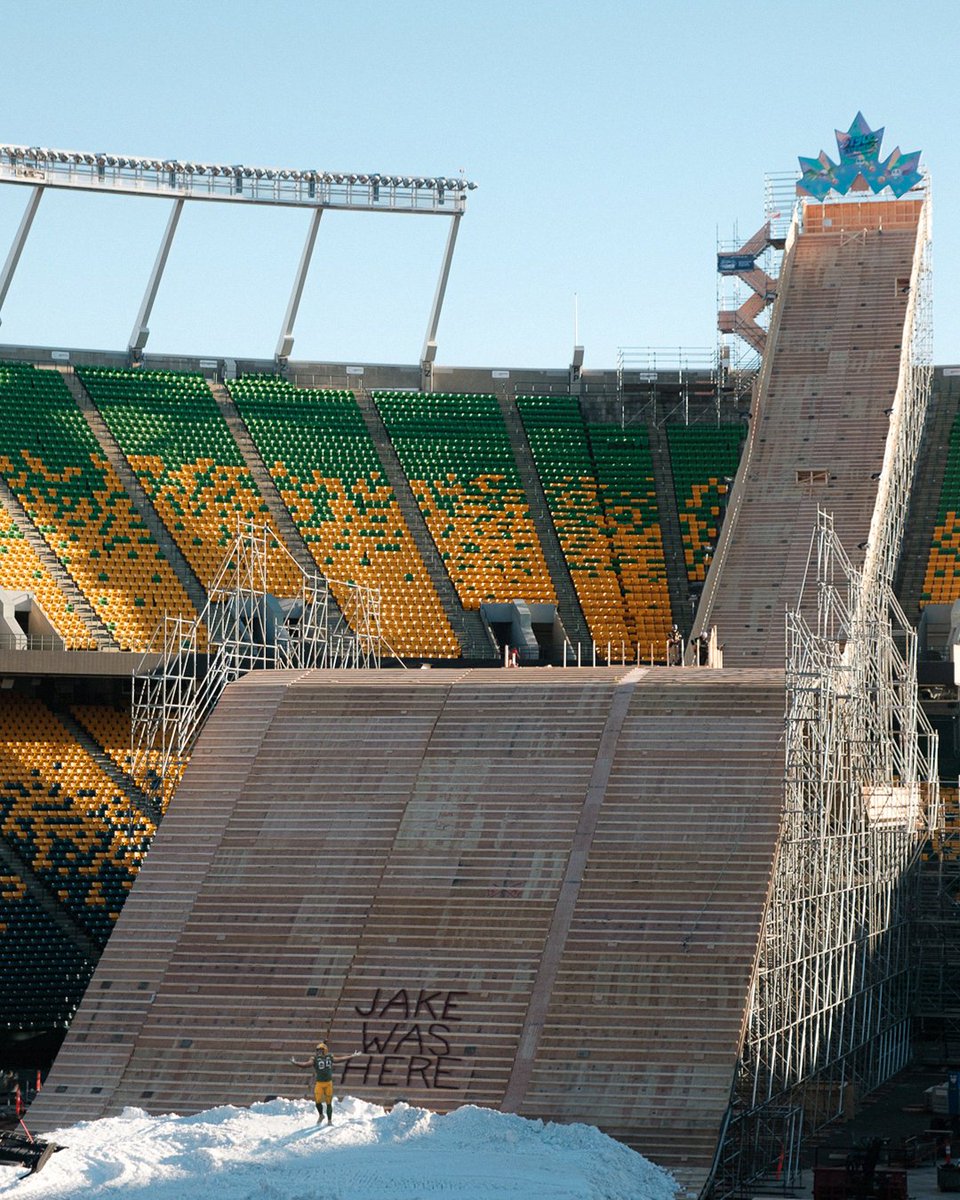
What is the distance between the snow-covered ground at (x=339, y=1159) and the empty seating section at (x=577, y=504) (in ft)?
74.0

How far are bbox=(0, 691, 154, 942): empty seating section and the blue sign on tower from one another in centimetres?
2717

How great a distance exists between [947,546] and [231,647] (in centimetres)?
1812

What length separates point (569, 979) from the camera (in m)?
28.6

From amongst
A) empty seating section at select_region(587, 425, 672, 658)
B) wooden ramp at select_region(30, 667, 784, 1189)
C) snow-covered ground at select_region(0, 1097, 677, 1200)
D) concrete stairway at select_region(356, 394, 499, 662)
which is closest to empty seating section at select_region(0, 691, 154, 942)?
wooden ramp at select_region(30, 667, 784, 1189)

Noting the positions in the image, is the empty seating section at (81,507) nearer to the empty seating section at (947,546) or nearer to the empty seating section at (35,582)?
the empty seating section at (35,582)

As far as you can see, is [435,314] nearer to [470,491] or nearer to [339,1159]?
[470,491]

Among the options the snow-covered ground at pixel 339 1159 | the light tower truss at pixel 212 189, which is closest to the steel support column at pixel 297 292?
the light tower truss at pixel 212 189

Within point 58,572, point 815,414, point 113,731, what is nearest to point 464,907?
point 113,731

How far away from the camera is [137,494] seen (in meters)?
47.8

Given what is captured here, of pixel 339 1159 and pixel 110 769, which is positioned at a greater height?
pixel 110 769

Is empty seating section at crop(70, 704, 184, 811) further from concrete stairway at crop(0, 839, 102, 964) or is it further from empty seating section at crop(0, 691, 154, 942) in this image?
concrete stairway at crop(0, 839, 102, 964)

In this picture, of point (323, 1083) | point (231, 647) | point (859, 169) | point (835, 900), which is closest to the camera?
point (323, 1083)

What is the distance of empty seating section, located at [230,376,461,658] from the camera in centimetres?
4647

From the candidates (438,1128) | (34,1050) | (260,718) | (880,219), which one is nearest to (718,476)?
(880,219)
